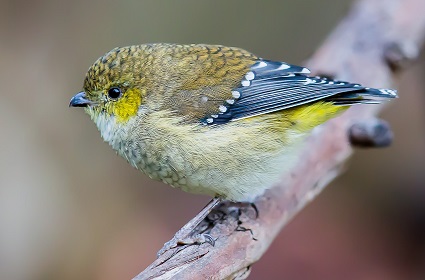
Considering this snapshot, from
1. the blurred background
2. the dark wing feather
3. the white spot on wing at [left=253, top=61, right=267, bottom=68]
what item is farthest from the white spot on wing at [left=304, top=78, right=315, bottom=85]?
the blurred background

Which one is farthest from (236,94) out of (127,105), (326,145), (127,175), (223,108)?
(127,175)

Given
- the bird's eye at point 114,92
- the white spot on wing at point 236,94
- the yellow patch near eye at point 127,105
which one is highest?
the bird's eye at point 114,92

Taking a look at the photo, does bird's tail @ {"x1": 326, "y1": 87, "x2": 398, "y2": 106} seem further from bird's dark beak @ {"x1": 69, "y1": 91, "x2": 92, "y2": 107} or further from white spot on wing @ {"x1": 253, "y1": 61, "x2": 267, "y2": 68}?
bird's dark beak @ {"x1": 69, "y1": 91, "x2": 92, "y2": 107}

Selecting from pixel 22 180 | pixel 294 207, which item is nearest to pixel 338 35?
pixel 294 207

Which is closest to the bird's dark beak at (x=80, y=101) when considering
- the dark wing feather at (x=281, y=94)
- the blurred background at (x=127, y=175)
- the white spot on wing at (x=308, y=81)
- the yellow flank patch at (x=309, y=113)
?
the dark wing feather at (x=281, y=94)

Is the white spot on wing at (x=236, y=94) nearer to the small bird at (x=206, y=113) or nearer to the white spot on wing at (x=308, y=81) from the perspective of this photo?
the small bird at (x=206, y=113)

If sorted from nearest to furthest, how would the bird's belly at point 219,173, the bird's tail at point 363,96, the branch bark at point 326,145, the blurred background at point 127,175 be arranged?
1. the branch bark at point 326,145
2. the bird's belly at point 219,173
3. the bird's tail at point 363,96
4. the blurred background at point 127,175
